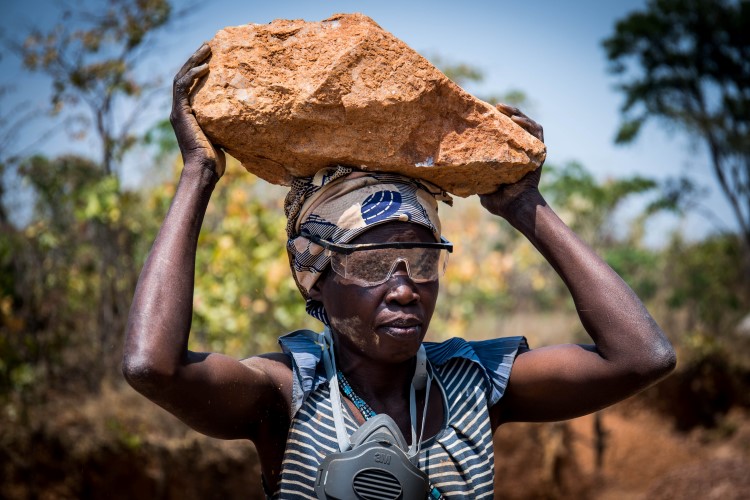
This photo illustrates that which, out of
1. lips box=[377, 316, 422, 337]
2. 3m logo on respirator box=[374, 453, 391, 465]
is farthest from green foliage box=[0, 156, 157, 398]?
3m logo on respirator box=[374, 453, 391, 465]

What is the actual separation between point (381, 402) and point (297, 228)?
57cm

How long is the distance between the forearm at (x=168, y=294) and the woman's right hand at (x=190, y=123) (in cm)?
3

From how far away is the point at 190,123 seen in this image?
81.7 inches

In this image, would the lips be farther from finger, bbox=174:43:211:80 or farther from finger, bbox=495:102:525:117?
finger, bbox=174:43:211:80

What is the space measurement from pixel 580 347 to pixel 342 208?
2.61ft

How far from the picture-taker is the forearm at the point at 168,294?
180cm

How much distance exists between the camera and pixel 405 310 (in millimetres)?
2090

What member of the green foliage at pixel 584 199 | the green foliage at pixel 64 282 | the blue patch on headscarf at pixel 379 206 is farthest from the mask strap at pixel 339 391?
the green foliage at pixel 584 199

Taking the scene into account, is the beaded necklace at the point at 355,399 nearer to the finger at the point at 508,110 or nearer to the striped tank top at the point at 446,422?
the striped tank top at the point at 446,422

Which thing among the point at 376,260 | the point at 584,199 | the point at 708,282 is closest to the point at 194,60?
the point at 376,260

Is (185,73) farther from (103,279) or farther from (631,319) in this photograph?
(103,279)

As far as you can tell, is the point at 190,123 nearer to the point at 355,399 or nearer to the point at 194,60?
the point at 194,60

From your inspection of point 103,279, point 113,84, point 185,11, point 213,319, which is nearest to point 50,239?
point 103,279

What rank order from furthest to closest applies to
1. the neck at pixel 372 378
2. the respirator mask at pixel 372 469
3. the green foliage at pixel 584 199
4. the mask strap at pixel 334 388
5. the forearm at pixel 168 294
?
the green foliage at pixel 584 199, the neck at pixel 372 378, the mask strap at pixel 334 388, the respirator mask at pixel 372 469, the forearm at pixel 168 294
